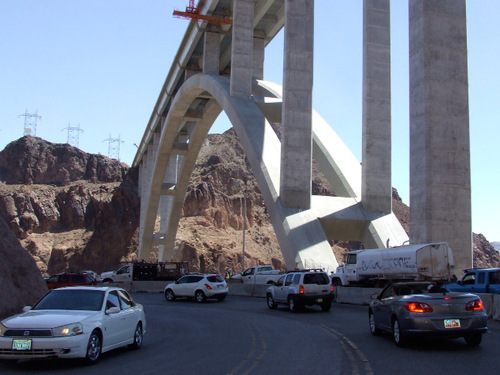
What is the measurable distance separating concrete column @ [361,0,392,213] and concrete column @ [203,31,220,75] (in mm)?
13627

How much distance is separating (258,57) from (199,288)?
20709 millimetres

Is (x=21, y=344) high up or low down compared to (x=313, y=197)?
down

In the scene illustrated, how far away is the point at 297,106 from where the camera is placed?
28438 millimetres

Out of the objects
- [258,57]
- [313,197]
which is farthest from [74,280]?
[258,57]

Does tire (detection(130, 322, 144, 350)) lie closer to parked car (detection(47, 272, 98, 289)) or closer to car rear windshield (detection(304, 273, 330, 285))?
car rear windshield (detection(304, 273, 330, 285))

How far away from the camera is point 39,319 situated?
872 cm

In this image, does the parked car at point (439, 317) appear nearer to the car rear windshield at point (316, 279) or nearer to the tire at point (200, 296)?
the car rear windshield at point (316, 279)

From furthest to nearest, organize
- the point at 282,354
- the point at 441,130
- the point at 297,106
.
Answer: the point at 297,106 < the point at 441,130 < the point at 282,354

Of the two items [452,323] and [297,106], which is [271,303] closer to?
[297,106]

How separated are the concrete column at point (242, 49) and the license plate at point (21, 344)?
86.2 feet

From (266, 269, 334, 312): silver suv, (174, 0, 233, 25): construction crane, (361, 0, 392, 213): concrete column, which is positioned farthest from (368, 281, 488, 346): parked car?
(174, 0, 233, 25): construction crane

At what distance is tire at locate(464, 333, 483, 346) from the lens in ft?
34.1

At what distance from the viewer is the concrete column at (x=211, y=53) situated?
39.8 m

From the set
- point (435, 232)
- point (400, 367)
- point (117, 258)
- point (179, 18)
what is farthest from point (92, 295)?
point (117, 258)
